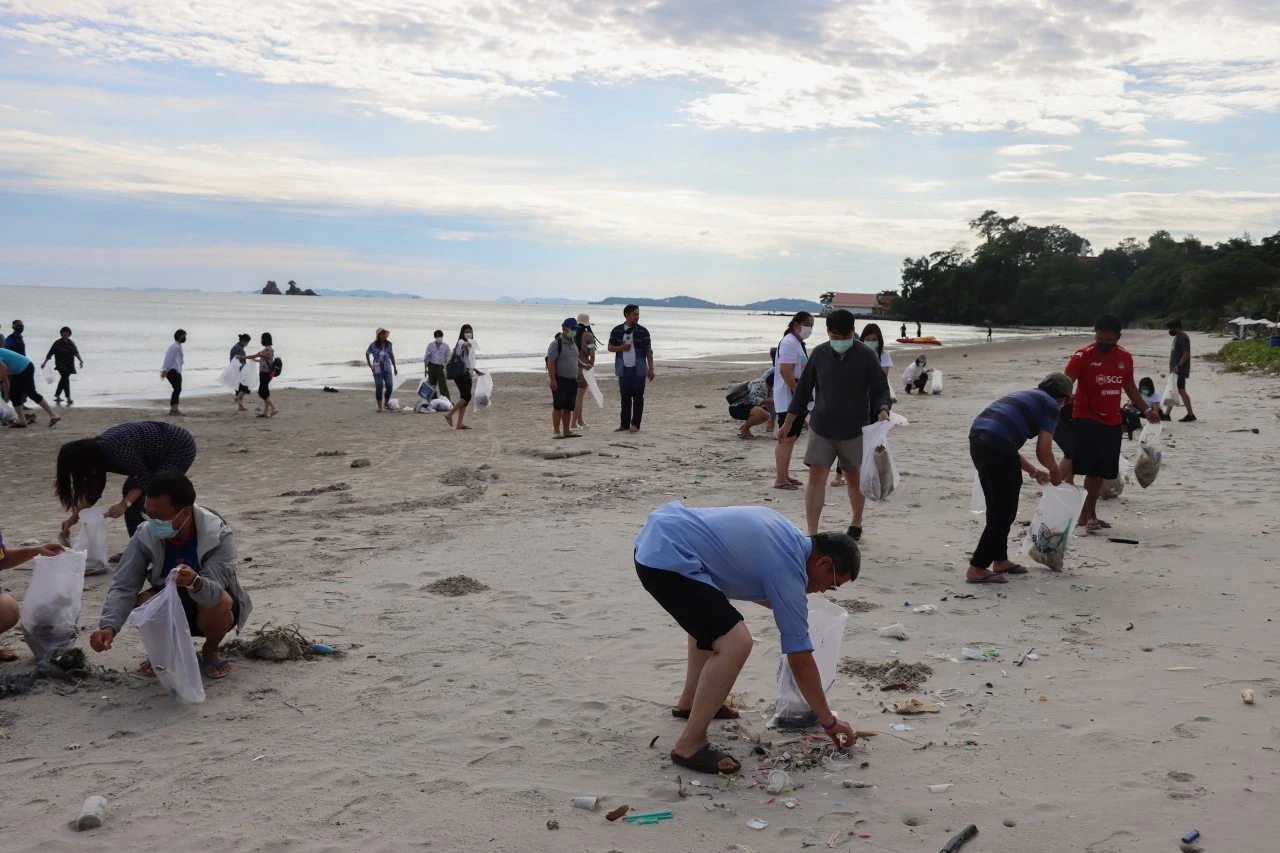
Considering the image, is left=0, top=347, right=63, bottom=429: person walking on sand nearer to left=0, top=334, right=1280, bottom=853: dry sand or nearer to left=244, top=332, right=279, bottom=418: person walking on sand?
left=244, top=332, right=279, bottom=418: person walking on sand

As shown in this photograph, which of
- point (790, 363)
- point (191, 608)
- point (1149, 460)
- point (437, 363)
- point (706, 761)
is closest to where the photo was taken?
point (706, 761)

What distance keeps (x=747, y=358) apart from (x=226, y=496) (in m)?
33.3

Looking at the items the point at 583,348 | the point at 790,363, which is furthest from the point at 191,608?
the point at 583,348

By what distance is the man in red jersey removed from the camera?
7375mm

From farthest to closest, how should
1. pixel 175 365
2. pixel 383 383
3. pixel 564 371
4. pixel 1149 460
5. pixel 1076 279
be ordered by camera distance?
pixel 1076 279 → pixel 383 383 → pixel 175 365 → pixel 564 371 → pixel 1149 460

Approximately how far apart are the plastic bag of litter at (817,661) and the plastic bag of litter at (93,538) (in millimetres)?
4407

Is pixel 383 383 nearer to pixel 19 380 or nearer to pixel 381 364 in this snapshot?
pixel 381 364

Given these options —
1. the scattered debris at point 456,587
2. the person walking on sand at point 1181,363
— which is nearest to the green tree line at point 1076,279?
the person walking on sand at point 1181,363

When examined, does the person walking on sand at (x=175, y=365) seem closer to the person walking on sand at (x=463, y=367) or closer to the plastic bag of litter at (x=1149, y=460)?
the person walking on sand at (x=463, y=367)

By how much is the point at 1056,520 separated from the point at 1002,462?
1.75 feet

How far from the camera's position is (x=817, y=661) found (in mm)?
4008

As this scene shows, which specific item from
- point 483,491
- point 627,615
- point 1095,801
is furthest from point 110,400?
point 1095,801

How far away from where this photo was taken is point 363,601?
5.84 m

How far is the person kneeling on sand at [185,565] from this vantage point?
4246 millimetres
